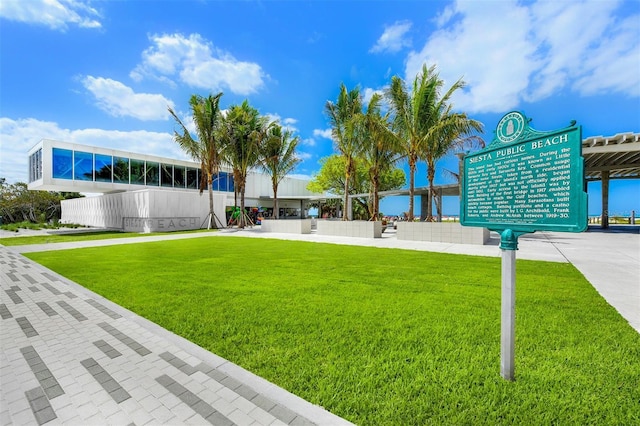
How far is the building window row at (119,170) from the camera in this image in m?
25.5

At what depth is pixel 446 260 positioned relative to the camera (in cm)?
920

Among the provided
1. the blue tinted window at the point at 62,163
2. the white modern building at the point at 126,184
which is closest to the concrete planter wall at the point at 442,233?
the white modern building at the point at 126,184

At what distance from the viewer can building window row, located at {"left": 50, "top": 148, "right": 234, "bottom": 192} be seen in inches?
1006

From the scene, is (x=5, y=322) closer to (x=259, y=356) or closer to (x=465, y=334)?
(x=259, y=356)

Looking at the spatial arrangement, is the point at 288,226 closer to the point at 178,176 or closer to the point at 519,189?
the point at 178,176

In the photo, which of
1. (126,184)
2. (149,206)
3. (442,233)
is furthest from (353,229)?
(126,184)

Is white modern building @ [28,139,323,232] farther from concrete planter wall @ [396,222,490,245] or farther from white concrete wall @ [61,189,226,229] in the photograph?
concrete planter wall @ [396,222,490,245]

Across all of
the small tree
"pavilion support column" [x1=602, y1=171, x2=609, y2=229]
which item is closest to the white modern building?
the small tree

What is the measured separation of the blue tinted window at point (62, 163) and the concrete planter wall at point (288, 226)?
63.1ft

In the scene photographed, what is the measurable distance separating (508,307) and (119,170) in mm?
35495

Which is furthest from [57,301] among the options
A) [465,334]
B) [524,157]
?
[524,157]

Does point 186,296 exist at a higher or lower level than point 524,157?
lower

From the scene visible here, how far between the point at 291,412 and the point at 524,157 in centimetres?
313

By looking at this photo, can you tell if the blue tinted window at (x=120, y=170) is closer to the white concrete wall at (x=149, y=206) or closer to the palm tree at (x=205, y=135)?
the white concrete wall at (x=149, y=206)
